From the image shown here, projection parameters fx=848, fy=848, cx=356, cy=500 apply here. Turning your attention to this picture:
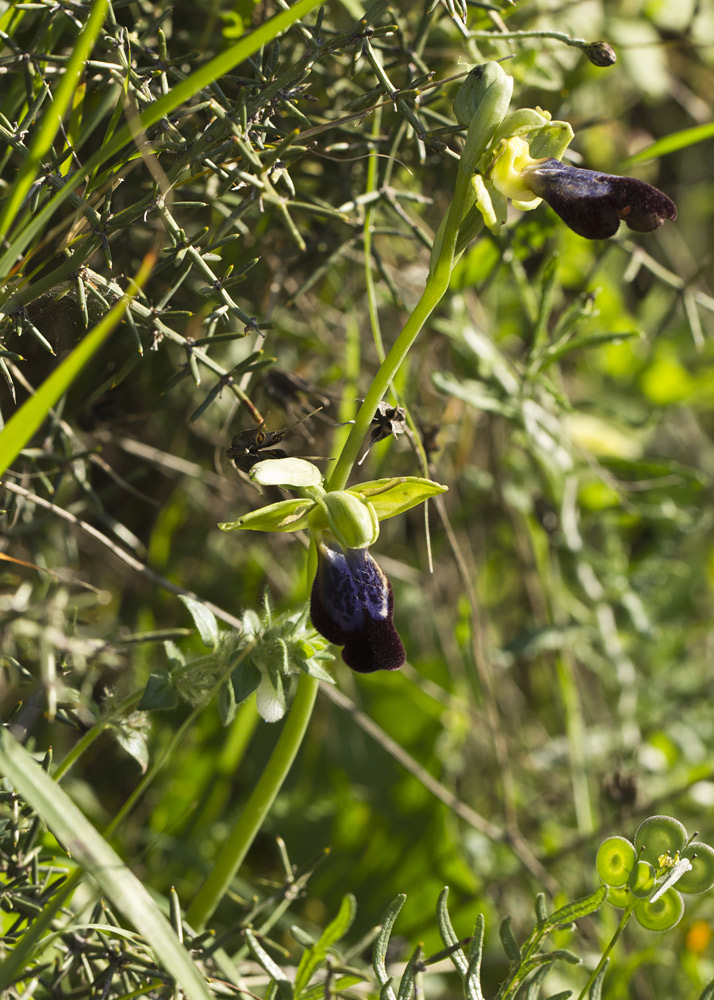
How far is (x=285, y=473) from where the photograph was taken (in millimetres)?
1107

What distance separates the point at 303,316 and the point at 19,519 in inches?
35.1

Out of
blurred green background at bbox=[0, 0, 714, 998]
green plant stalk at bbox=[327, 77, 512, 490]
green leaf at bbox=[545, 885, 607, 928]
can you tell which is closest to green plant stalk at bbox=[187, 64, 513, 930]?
green plant stalk at bbox=[327, 77, 512, 490]

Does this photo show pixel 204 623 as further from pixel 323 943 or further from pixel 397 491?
pixel 323 943

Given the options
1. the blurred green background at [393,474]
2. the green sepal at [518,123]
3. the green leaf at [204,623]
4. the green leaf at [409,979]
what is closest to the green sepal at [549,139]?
the green sepal at [518,123]

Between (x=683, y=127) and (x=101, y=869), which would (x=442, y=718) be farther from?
(x=683, y=127)

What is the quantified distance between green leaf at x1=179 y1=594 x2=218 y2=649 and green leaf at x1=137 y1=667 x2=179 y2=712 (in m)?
0.07

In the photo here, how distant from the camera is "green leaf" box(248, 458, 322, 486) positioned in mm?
1075

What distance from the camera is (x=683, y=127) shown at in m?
3.32

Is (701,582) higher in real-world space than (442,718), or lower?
lower

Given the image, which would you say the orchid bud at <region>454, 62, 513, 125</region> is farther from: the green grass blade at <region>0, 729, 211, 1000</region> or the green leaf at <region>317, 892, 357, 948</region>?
the green leaf at <region>317, 892, 357, 948</region>

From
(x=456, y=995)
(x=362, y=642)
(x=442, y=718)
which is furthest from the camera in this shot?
(x=442, y=718)

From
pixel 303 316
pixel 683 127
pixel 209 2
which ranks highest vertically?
pixel 209 2

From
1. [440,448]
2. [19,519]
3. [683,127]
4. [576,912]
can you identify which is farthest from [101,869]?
[683,127]

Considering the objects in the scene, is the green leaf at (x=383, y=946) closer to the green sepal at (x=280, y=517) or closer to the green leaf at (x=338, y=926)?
the green leaf at (x=338, y=926)
